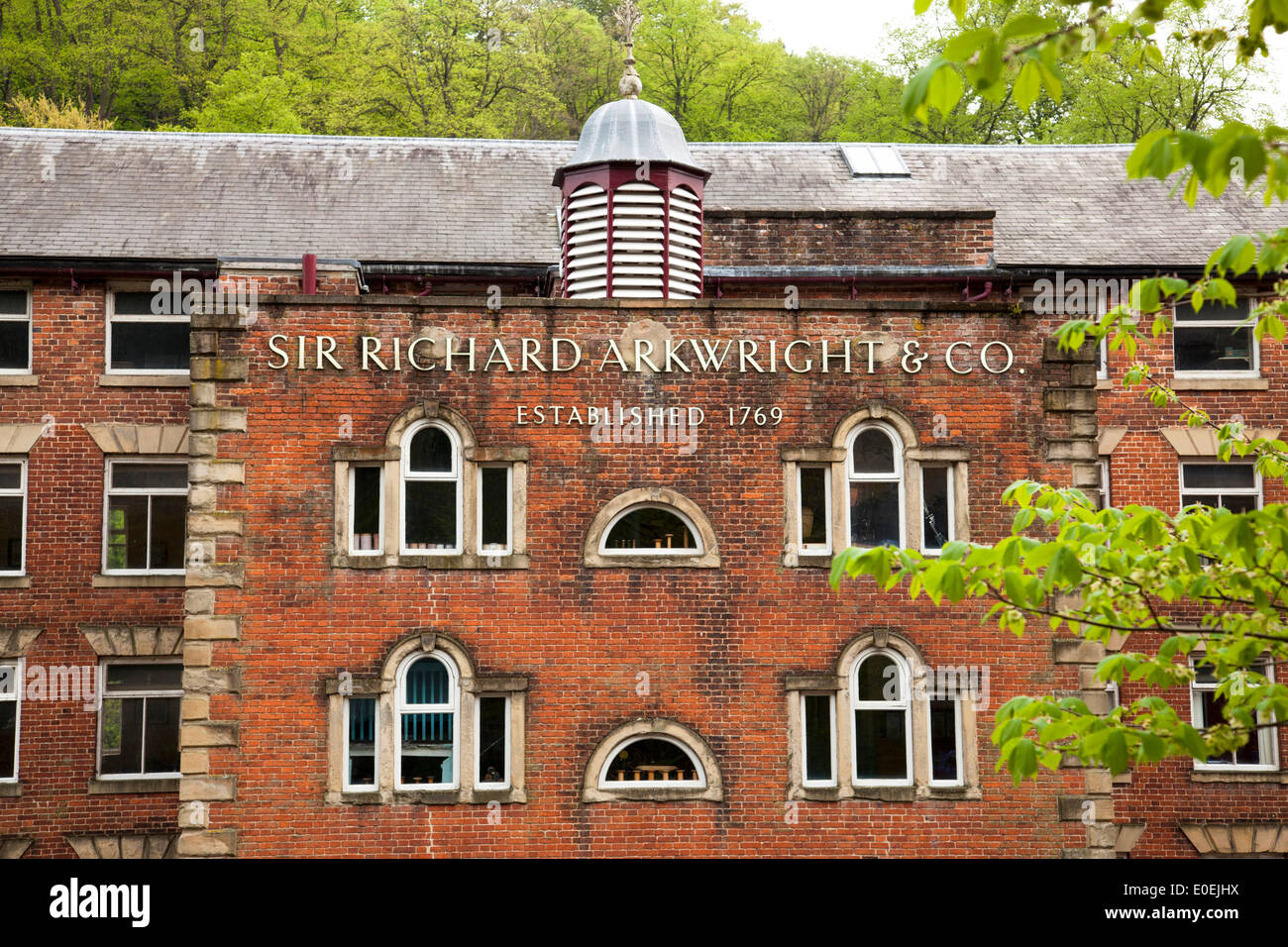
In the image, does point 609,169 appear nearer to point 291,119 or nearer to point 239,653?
point 239,653

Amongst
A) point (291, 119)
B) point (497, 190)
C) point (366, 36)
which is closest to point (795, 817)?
point (497, 190)

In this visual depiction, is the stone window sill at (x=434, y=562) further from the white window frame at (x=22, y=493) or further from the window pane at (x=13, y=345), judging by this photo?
the window pane at (x=13, y=345)

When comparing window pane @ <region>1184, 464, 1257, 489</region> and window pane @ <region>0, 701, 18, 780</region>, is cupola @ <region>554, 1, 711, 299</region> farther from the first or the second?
window pane @ <region>0, 701, 18, 780</region>

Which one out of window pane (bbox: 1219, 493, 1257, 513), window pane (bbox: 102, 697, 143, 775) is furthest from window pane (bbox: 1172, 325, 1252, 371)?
window pane (bbox: 102, 697, 143, 775)

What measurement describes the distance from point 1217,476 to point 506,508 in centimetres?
1185

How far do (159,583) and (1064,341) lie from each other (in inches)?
613

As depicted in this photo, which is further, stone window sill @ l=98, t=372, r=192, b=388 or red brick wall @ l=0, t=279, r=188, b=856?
stone window sill @ l=98, t=372, r=192, b=388

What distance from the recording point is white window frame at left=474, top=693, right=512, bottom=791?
14.8 meters

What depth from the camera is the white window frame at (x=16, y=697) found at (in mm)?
18823

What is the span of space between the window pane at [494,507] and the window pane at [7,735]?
339 inches

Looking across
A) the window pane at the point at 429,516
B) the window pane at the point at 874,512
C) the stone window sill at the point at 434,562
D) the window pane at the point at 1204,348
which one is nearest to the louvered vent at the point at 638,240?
the window pane at the point at 429,516

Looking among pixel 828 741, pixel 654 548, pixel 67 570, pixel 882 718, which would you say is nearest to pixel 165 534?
pixel 67 570

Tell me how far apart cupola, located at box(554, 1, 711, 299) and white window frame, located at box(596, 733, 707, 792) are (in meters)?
5.31

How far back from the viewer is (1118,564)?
6824 millimetres
